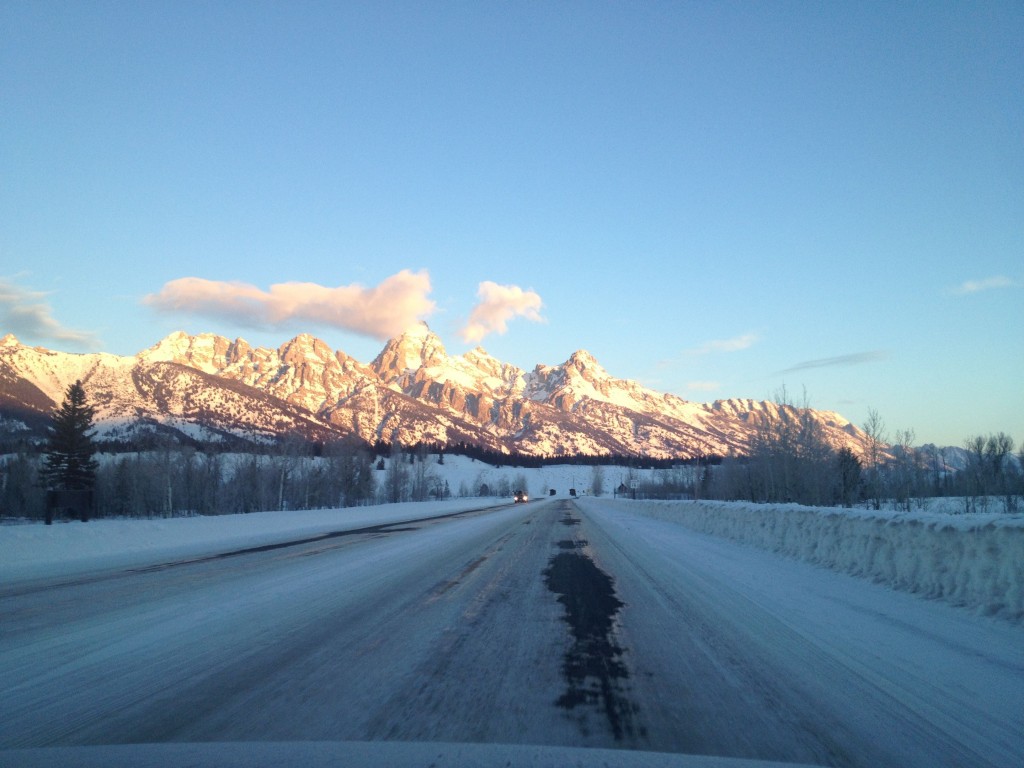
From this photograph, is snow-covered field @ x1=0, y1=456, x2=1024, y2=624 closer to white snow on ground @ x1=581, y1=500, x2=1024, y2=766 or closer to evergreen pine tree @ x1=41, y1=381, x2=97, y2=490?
white snow on ground @ x1=581, y1=500, x2=1024, y2=766

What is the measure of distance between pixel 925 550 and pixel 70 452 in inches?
2648

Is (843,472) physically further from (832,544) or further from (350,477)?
(350,477)

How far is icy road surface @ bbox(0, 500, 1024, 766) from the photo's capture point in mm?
4020

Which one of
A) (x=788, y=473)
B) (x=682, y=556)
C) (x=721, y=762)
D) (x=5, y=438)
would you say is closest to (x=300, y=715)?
(x=721, y=762)

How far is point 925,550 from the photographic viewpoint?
9.42m

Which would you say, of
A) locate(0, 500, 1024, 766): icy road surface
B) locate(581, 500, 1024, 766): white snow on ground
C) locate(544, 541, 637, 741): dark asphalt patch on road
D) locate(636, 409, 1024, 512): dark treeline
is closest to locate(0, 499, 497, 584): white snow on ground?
locate(0, 500, 1024, 766): icy road surface

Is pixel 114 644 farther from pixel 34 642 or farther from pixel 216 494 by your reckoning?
pixel 216 494

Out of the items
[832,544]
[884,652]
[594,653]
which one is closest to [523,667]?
[594,653]

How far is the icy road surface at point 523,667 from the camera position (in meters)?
4.02

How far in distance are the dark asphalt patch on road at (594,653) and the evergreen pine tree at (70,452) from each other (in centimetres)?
6099

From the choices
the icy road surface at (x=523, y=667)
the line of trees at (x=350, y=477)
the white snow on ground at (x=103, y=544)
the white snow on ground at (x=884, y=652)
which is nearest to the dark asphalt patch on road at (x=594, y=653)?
the icy road surface at (x=523, y=667)

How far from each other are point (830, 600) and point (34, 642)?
967 centimetres

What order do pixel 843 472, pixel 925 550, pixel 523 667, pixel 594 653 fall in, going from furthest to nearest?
pixel 843 472 < pixel 925 550 < pixel 594 653 < pixel 523 667

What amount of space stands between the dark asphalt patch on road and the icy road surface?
3 cm
